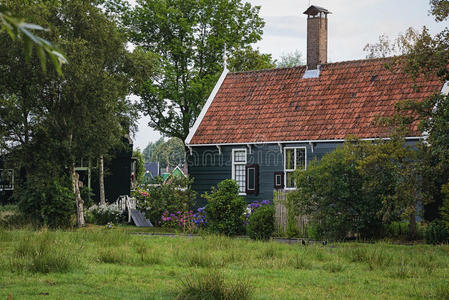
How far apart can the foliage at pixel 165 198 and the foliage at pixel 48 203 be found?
3408 millimetres

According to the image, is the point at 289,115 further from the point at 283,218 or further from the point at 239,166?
the point at 283,218

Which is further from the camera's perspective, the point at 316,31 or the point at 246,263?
the point at 316,31

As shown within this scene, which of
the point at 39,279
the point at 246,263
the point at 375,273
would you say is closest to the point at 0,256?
the point at 39,279

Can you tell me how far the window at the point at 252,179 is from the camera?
92.3ft

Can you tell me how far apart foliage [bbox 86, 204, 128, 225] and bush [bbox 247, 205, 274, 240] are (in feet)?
33.1

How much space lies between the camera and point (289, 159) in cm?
2741

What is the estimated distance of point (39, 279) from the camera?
10.8 meters

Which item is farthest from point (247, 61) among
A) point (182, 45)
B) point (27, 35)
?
point (27, 35)

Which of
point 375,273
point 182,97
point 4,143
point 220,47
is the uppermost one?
point 220,47

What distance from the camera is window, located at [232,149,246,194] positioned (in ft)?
94.3

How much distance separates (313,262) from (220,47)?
102 ft

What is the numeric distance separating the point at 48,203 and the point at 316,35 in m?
14.1

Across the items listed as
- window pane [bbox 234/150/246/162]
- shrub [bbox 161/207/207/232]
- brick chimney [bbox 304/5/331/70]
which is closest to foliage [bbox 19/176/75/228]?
shrub [bbox 161/207/207/232]

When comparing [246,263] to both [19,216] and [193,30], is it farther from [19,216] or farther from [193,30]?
[193,30]
